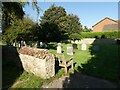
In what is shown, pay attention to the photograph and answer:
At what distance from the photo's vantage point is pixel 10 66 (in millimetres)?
16656

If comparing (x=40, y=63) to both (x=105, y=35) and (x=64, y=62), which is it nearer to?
(x=64, y=62)

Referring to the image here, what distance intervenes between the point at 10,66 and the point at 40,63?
4867mm

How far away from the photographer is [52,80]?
12312 millimetres

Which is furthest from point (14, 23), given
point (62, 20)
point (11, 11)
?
point (62, 20)

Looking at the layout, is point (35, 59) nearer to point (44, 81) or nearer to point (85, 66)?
point (44, 81)

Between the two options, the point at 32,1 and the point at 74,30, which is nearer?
the point at 32,1

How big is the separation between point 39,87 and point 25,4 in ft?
29.6

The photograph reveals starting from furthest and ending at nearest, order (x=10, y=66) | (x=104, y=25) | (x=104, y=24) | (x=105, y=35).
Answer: (x=104, y=24), (x=104, y=25), (x=105, y=35), (x=10, y=66)

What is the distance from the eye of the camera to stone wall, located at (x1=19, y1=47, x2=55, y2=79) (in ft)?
40.8

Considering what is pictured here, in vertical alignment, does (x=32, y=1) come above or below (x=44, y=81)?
above

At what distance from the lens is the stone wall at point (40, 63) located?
1245 centimetres

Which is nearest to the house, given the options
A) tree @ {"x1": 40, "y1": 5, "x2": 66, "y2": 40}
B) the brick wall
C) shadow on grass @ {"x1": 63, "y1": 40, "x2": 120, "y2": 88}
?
the brick wall

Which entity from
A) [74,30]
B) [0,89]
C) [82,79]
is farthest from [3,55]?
[74,30]

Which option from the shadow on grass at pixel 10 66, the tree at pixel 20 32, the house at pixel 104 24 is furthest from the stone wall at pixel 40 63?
the house at pixel 104 24
